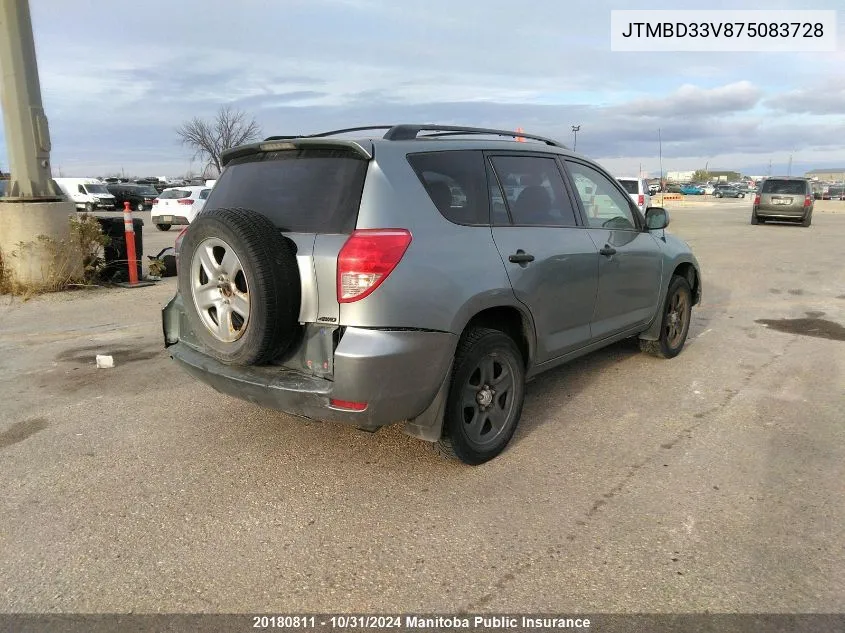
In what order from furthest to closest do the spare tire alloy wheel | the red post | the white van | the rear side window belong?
the white van
the red post
the rear side window
the spare tire alloy wheel

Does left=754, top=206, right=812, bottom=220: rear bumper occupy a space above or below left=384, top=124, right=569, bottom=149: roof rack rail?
below

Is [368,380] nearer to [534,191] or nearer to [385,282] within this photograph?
[385,282]

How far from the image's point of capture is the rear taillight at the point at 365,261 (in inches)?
116

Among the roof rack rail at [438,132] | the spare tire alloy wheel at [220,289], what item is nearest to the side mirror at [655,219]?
the roof rack rail at [438,132]

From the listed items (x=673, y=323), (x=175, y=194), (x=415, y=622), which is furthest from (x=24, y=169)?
(x=175, y=194)

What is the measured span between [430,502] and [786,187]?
966 inches

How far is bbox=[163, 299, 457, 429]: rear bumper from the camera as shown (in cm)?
295

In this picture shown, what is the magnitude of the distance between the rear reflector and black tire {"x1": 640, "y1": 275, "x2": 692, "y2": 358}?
11.1 feet

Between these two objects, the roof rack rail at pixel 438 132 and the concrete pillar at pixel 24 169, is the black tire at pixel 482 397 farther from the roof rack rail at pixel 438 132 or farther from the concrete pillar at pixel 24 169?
the concrete pillar at pixel 24 169

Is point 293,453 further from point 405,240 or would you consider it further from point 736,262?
point 736,262

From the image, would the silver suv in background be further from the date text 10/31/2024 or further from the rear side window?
the date text 10/31/2024

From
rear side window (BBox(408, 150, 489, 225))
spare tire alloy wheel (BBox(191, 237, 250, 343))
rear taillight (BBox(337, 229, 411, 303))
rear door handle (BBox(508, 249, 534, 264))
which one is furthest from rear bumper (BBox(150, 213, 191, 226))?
rear taillight (BBox(337, 229, 411, 303))

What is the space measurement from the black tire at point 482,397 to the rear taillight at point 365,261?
0.65 m

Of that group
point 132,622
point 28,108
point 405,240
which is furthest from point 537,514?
point 28,108
